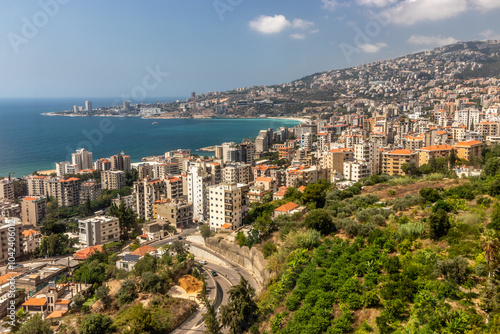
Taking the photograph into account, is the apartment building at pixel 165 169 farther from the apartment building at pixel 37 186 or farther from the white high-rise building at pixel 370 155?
the white high-rise building at pixel 370 155

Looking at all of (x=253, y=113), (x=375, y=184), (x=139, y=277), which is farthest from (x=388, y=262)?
(x=253, y=113)

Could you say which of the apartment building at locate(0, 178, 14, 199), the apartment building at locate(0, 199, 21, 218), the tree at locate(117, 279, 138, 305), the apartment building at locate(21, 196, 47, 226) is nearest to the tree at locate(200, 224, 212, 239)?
the tree at locate(117, 279, 138, 305)

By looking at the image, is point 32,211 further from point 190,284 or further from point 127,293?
point 190,284

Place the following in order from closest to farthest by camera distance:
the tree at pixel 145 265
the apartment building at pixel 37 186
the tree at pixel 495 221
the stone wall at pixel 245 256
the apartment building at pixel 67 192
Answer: the tree at pixel 495 221 < the stone wall at pixel 245 256 < the tree at pixel 145 265 < the apartment building at pixel 67 192 < the apartment building at pixel 37 186

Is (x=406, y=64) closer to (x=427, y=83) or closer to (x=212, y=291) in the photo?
(x=427, y=83)

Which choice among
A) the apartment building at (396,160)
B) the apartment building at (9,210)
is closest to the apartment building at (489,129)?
the apartment building at (396,160)


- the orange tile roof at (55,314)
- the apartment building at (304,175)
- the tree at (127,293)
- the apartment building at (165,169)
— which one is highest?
the apartment building at (304,175)

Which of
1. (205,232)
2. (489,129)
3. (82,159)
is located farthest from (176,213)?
(489,129)
